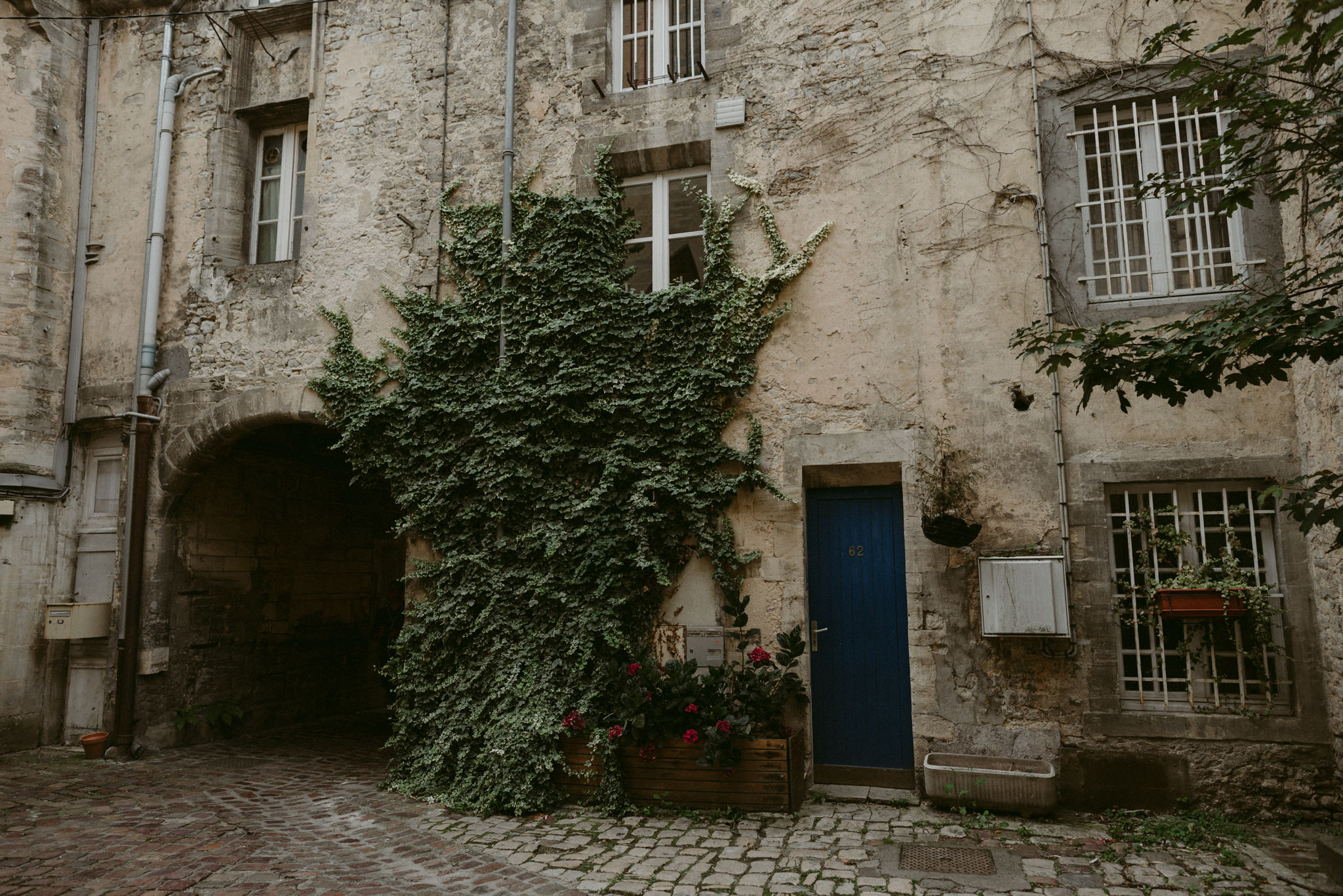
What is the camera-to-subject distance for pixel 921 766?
563 centimetres

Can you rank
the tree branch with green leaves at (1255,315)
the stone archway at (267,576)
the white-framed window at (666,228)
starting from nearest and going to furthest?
the tree branch with green leaves at (1255,315) < the white-framed window at (666,228) < the stone archway at (267,576)

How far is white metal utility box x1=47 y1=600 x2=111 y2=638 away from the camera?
24.5ft

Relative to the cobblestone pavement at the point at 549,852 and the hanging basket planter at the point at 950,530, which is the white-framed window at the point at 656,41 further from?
the cobblestone pavement at the point at 549,852

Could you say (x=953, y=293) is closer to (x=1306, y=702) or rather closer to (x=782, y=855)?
(x=1306, y=702)

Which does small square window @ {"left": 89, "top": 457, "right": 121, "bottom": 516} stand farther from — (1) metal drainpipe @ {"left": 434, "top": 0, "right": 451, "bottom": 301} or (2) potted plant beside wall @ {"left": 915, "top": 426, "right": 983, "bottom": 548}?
(2) potted plant beside wall @ {"left": 915, "top": 426, "right": 983, "bottom": 548}

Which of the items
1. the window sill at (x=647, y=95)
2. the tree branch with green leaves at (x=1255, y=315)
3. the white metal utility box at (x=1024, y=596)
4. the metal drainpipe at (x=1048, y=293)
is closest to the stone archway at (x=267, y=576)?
the window sill at (x=647, y=95)

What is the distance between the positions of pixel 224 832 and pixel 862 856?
3.81 meters

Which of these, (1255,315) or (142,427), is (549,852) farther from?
(142,427)

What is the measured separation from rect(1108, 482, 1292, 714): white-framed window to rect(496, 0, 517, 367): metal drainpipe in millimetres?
4848

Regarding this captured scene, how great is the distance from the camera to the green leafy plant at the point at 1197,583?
5.15m

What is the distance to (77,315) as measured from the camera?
26.9 ft

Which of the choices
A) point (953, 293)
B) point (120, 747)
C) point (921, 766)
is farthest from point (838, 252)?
point (120, 747)

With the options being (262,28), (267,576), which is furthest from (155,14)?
(267,576)

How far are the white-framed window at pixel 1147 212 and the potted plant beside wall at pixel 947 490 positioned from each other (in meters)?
1.42
